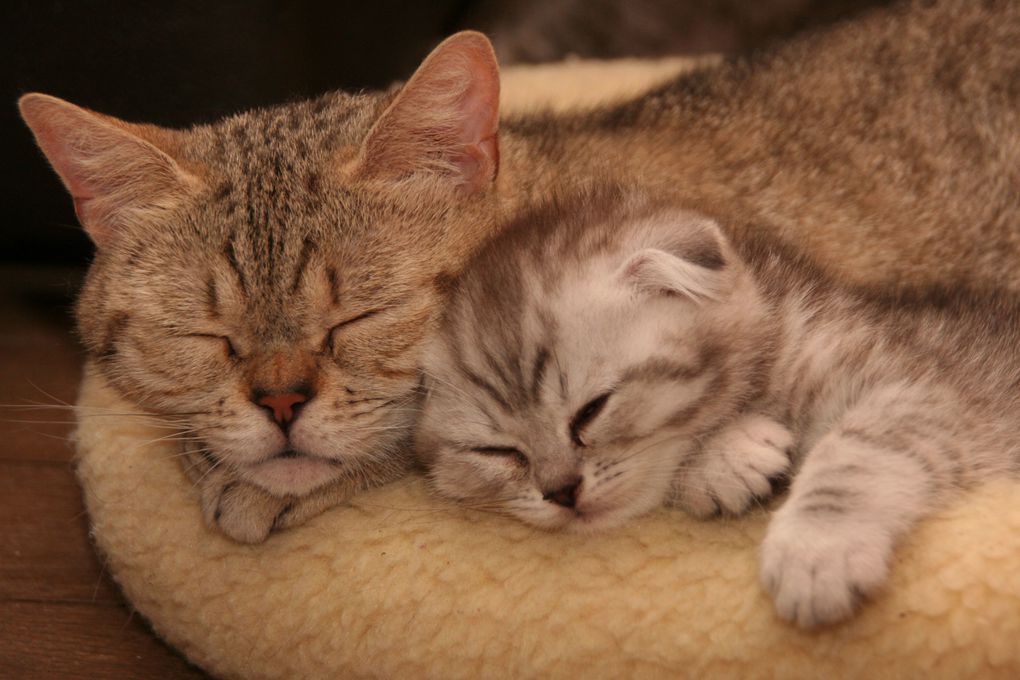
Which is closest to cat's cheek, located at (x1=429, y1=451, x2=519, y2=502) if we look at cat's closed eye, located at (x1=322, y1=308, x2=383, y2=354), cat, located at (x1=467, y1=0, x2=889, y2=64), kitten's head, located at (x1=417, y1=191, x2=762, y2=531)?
kitten's head, located at (x1=417, y1=191, x2=762, y2=531)

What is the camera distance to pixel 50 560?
195 centimetres

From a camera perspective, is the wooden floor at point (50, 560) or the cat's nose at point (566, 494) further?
the wooden floor at point (50, 560)

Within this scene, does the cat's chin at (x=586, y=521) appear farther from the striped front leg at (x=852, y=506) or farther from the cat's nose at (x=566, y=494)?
the striped front leg at (x=852, y=506)

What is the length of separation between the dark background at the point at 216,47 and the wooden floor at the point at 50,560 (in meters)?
0.30

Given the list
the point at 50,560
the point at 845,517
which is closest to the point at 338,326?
the point at 845,517

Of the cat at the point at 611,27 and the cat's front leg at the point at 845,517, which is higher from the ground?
the cat at the point at 611,27

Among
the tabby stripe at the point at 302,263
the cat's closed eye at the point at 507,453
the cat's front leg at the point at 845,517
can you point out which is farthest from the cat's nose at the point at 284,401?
the cat's front leg at the point at 845,517

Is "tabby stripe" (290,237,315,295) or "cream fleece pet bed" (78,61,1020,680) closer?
"cream fleece pet bed" (78,61,1020,680)

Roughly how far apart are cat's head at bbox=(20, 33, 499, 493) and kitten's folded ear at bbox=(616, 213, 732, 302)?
0.31 meters

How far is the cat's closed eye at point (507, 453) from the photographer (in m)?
1.47

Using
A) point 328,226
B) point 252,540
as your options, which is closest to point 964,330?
point 328,226

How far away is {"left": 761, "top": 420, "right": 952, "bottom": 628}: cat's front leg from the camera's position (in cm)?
123

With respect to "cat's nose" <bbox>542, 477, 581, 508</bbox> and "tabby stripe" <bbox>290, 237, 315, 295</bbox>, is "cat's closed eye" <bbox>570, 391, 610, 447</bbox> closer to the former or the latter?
"cat's nose" <bbox>542, 477, 581, 508</bbox>

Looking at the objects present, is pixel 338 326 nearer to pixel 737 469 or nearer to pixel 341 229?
pixel 341 229
